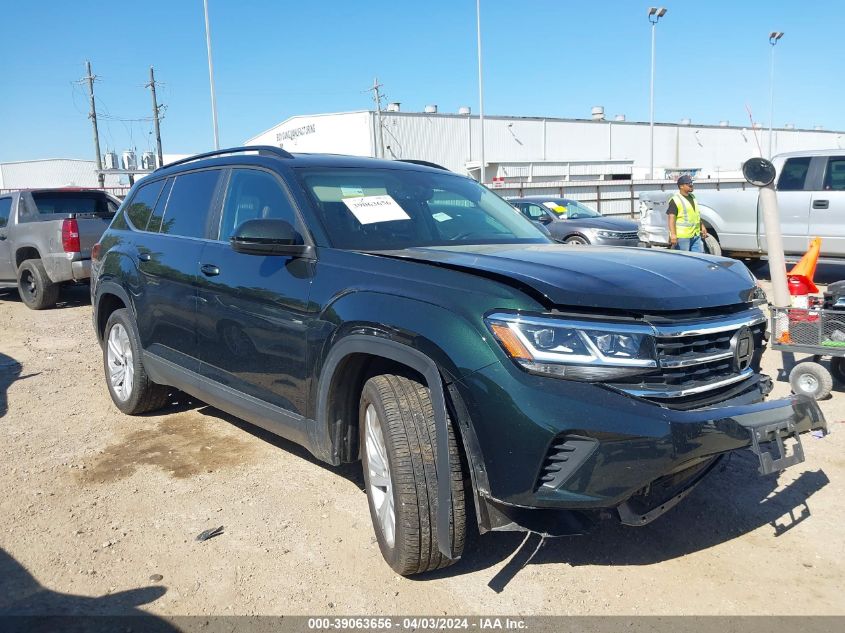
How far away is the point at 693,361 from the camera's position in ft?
8.89

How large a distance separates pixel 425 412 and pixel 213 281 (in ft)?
5.85

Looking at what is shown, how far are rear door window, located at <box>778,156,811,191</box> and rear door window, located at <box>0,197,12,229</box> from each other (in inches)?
476

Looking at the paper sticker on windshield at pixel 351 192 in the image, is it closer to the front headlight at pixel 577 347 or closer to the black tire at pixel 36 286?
the front headlight at pixel 577 347

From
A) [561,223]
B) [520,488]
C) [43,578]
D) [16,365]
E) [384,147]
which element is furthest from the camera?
[384,147]

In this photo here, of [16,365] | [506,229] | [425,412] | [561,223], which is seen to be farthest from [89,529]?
[561,223]

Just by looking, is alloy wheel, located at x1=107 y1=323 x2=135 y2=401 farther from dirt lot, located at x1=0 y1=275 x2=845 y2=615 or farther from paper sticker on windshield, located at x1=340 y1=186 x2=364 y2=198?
paper sticker on windshield, located at x1=340 y1=186 x2=364 y2=198

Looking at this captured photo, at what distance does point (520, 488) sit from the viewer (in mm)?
2535

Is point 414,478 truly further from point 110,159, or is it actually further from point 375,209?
point 110,159

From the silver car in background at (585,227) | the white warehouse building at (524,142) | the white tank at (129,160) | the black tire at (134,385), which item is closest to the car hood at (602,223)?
the silver car in background at (585,227)

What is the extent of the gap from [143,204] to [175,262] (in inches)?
43.6

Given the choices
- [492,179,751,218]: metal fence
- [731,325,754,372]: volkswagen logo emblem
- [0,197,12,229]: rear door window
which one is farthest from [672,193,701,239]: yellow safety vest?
[492,179,751,218]: metal fence

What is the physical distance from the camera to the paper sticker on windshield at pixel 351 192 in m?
3.83

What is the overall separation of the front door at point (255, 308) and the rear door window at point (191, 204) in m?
0.23

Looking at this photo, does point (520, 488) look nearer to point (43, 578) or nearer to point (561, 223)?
point (43, 578)
